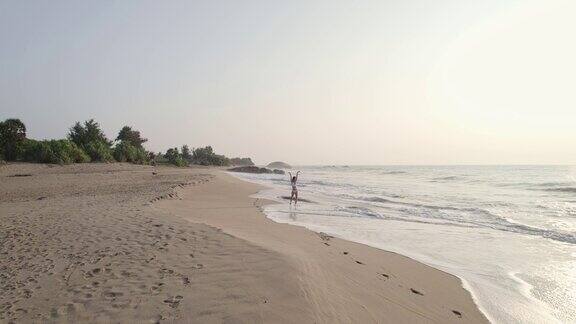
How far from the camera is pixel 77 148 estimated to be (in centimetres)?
3744

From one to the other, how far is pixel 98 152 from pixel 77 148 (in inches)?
152

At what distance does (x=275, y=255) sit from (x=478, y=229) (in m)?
9.35

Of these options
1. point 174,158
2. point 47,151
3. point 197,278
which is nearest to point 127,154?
point 174,158

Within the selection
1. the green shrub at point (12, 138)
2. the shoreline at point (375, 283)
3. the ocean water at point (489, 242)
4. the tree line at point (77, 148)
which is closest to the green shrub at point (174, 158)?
the tree line at point (77, 148)

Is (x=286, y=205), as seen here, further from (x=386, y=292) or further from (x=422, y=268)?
(x=386, y=292)

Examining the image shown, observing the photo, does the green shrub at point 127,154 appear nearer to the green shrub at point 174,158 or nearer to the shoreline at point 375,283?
the green shrub at point 174,158

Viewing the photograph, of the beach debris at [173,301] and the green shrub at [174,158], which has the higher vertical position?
the green shrub at [174,158]

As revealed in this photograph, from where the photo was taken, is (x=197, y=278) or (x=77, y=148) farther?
(x=77, y=148)

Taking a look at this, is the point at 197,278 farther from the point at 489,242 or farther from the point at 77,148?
the point at 77,148

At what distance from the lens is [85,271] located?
556 cm

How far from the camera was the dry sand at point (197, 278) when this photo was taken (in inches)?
169

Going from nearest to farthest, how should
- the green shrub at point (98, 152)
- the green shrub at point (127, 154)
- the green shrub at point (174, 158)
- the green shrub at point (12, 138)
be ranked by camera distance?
the green shrub at point (12, 138) < the green shrub at point (98, 152) < the green shrub at point (127, 154) < the green shrub at point (174, 158)

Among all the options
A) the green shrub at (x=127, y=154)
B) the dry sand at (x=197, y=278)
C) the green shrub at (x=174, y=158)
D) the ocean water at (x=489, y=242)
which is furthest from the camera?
the green shrub at (x=174, y=158)

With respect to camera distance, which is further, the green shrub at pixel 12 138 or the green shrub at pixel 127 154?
the green shrub at pixel 127 154
